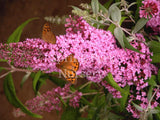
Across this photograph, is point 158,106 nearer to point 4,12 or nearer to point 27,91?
point 27,91

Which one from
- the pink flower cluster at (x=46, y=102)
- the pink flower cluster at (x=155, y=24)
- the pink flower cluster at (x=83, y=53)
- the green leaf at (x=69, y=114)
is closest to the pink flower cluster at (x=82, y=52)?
the pink flower cluster at (x=83, y=53)

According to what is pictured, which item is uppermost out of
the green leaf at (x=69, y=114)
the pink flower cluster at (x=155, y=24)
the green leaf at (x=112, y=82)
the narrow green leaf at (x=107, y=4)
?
the narrow green leaf at (x=107, y=4)

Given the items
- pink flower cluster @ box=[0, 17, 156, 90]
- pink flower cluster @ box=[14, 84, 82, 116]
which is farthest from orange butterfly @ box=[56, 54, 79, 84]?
pink flower cluster @ box=[14, 84, 82, 116]

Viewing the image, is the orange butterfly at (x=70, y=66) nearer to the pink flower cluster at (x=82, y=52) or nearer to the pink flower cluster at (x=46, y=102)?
the pink flower cluster at (x=82, y=52)

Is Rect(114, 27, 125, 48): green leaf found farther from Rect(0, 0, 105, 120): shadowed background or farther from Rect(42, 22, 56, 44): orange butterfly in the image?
Rect(0, 0, 105, 120): shadowed background

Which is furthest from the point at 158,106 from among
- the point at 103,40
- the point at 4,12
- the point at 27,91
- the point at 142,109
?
the point at 4,12

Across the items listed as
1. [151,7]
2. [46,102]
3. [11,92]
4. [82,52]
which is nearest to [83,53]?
[82,52]
